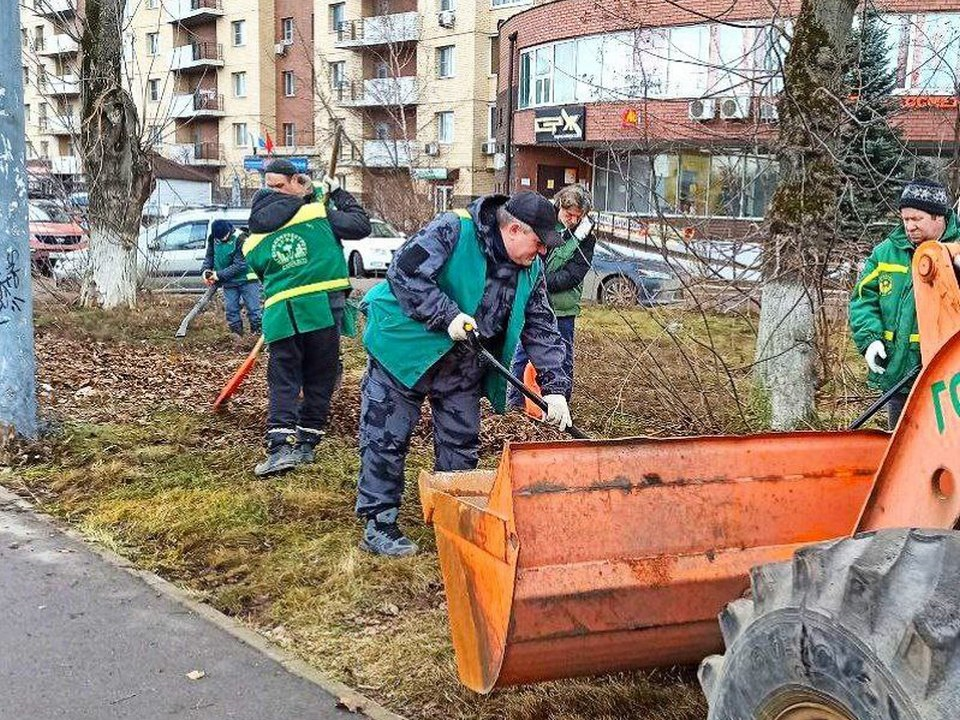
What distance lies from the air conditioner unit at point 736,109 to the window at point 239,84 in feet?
149

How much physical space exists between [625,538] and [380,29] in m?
→ 42.6

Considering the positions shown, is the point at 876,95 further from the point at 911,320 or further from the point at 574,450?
the point at 574,450

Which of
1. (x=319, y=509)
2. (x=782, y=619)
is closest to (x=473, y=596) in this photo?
(x=782, y=619)

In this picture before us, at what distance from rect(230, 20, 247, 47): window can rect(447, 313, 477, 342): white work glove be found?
50013mm

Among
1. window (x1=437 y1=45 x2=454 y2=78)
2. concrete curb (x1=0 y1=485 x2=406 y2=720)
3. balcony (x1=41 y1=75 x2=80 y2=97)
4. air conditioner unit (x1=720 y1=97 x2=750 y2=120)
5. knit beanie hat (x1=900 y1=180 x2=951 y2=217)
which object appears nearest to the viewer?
concrete curb (x1=0 y1=485 x2=406 y2=720)

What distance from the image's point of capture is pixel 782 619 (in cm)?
216

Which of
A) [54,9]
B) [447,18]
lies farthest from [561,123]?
[54,9]

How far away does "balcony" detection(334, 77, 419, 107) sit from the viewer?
3867 cm

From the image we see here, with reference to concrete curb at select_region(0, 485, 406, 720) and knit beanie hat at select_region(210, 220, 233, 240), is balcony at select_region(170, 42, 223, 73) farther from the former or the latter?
concrete curb at select_region(0, 485, 406, 720)

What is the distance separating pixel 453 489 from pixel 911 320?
2.39 m

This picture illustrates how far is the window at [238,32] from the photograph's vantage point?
50281mm

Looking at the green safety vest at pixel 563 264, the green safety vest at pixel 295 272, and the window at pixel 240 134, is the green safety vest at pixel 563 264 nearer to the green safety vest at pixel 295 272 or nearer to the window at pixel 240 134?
the green safety vest at pixel 295 272

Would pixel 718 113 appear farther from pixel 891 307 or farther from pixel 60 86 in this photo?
pixel 60 86

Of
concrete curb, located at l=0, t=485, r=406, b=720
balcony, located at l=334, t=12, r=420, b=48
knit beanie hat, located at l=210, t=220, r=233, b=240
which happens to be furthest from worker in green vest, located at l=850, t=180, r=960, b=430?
balcony, located at l=334, t=12, r=420, b=48
